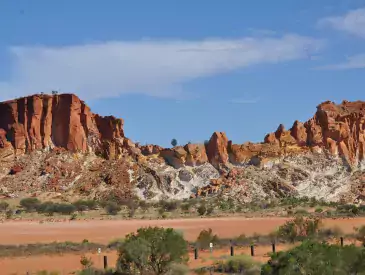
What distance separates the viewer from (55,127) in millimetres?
91875

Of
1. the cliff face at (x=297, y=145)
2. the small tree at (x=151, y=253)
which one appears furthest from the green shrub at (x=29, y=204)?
the small tree at (x=151, y=253)

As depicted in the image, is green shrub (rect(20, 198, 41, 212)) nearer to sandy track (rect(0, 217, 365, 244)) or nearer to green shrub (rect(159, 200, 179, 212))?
green shrub (rect(159, 200, 179, 212))

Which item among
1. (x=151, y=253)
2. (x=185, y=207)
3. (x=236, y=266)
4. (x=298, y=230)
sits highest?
(x=185, y=207)

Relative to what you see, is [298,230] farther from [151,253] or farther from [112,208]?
[112,208]

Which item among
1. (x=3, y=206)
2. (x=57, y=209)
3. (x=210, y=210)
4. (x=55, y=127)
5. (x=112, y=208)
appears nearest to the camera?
(x=210, y=210)

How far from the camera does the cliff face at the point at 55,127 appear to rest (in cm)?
9000

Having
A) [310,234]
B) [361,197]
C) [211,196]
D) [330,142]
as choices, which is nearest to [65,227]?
[310,234]

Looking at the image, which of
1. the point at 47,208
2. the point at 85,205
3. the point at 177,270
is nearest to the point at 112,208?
the point at 85,205

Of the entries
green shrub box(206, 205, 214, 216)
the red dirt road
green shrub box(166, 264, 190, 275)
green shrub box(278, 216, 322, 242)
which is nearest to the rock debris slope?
green shrub box(206, 205, 214, 216)

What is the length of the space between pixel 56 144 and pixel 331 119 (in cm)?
4151

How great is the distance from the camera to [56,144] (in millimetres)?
90875

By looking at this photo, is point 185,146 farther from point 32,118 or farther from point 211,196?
point 32,118

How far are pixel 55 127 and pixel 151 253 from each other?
73305 millimetres

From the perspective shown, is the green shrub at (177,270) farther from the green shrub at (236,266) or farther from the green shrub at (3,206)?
the green shrub at (3,206)
